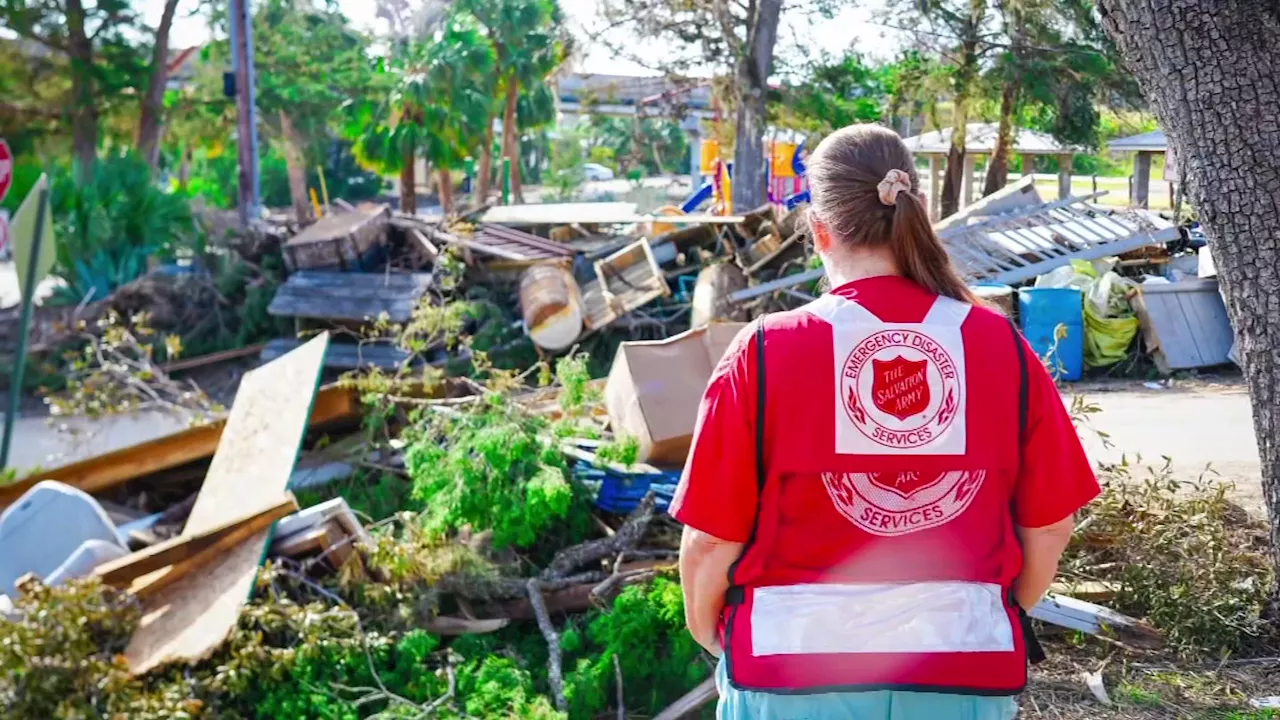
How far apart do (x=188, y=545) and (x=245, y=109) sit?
13.3 metres

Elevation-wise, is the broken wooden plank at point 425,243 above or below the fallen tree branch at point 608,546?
above

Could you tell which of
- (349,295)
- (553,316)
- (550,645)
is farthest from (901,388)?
(349,295)

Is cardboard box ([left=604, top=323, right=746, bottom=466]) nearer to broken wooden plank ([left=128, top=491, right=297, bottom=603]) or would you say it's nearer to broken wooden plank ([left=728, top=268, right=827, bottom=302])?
broken wooden plank ([left=128, top=491, right=297, bottom=603])

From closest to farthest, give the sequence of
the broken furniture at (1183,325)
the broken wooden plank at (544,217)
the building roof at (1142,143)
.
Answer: the broken furniture at (1183,325)
the broken wooden plank at (544,217)
the building roof at (1142,143)

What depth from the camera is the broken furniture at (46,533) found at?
6.06m

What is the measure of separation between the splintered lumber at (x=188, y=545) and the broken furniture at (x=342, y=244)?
810 centimetres

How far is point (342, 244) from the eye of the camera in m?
13.3

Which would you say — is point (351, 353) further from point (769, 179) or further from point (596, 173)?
point (596, 173)

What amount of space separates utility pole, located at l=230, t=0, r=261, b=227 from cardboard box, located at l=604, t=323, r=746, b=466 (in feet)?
41.3

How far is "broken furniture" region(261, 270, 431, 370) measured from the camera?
1205 cm

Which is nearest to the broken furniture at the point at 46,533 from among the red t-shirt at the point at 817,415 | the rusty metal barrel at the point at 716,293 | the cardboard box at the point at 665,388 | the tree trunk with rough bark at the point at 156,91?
the cardboard box at the point at 665,388

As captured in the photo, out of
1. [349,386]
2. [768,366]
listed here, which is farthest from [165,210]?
[768,366]

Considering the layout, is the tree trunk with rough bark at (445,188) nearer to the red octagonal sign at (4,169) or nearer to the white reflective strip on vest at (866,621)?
the red octagonal sign at (4,169)

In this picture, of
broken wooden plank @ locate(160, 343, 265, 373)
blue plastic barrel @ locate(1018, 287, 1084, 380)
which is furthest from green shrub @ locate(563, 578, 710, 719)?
broken wooden plank @ locate(160, 343, 265, 373)
